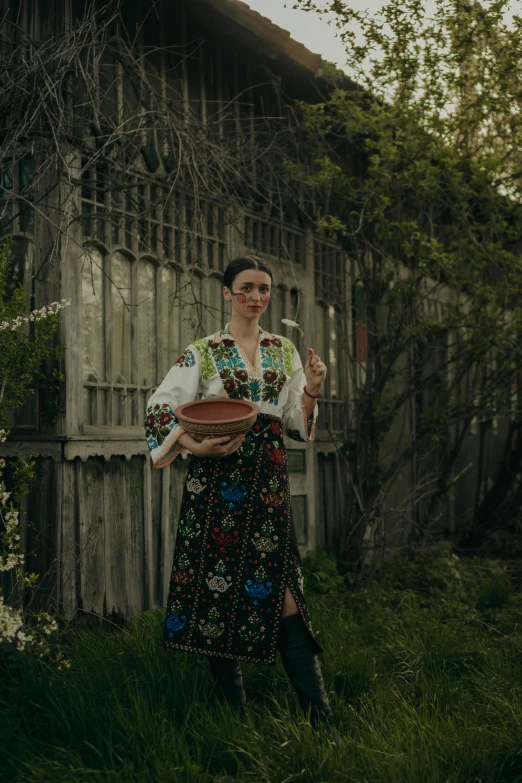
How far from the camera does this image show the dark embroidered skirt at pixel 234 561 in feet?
10.5

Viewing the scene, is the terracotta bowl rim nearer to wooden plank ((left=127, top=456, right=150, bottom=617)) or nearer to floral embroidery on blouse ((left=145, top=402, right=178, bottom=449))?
floral embroidery on blouse ((left=145, top=402, right=178, bottom=449))

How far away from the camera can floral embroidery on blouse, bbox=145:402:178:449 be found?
10.8 ft

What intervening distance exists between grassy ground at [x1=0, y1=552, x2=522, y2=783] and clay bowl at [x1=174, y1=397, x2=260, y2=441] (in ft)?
3.29

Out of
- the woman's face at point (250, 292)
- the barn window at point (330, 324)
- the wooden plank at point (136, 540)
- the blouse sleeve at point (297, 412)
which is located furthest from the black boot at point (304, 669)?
the barn window at point (330, 324)

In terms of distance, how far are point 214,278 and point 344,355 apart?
1922 mm

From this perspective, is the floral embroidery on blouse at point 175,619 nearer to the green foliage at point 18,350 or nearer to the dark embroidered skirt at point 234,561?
the dark embroidered skirt at point 234,561

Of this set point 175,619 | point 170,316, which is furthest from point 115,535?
point 175,619

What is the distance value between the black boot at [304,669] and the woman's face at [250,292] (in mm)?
1150

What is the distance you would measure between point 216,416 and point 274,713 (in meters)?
1.20

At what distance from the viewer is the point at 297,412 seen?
3457 mm

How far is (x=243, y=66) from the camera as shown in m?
6.12

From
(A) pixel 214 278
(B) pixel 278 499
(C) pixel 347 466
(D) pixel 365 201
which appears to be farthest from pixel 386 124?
(B) pixel 278 499

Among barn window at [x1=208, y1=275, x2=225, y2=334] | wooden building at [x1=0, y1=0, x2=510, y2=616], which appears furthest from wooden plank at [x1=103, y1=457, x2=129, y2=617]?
barn window at [x1=208, y1=275, x2=225, y2=334]

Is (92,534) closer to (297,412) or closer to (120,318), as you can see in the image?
(120,318)
